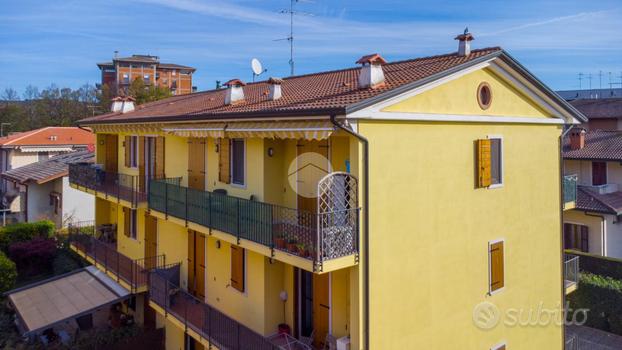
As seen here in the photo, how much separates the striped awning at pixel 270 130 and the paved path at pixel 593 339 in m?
17.8

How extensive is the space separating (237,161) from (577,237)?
77.5 ft

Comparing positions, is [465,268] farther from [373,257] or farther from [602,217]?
[602,217]

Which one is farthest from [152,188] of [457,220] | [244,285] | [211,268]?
[457,220]

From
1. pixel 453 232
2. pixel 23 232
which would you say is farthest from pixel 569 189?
pixel 23 232

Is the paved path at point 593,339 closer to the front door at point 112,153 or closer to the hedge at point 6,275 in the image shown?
the front door at point 112,153

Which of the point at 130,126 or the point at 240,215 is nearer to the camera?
the point at 240,215

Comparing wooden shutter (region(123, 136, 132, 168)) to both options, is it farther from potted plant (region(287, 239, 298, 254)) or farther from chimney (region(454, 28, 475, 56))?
chimney (region(454, 28, 475, 56))

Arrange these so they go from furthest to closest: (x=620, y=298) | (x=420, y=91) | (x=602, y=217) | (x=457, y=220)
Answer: (x=602, y=217) → (x=620, y=298) → (x=457, y=220) → (x=420, y=91)

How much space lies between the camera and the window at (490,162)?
13.4 meters

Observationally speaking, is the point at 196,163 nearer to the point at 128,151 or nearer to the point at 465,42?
the point at 128,151

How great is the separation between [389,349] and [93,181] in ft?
58.1

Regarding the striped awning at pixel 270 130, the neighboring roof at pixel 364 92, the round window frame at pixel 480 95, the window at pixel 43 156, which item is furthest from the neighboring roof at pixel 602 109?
the window at pixel 43 156

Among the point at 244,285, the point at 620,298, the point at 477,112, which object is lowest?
the point at 620,298

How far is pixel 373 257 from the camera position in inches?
423
